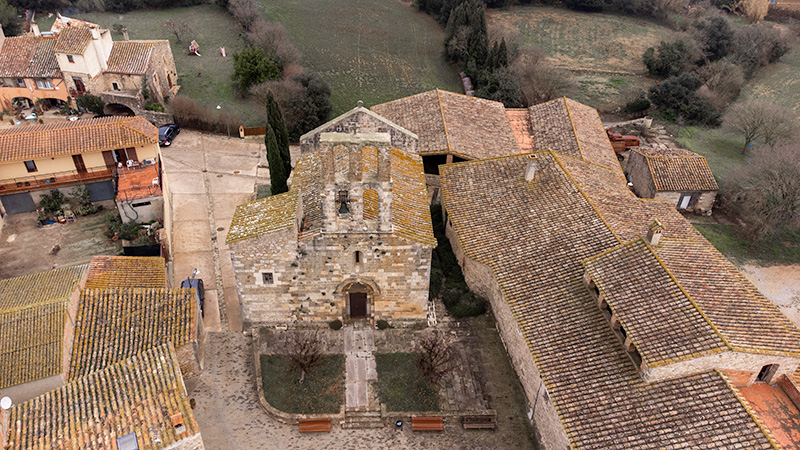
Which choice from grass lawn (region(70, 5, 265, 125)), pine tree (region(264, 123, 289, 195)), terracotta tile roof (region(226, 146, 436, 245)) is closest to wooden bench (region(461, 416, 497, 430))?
terracotta tile roof (region(226, 146, 436, 245))

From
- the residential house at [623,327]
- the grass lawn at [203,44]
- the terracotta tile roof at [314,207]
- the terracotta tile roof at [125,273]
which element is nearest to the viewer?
the residential house at [623,327]

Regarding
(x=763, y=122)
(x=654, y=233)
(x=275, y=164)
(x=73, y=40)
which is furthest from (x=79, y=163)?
(x=763, y=122)

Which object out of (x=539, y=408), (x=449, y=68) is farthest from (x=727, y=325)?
(x=449, y=68)

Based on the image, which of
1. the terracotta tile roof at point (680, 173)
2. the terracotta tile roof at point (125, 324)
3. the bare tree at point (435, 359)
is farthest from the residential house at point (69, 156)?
the terracotta tile roof at point (680, 173)

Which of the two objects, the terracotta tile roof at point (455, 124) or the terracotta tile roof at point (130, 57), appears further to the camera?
the terracotta tile roof at point (130, 57)

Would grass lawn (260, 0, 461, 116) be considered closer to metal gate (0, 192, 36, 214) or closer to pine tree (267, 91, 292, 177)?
pine tree (267, 91, 292, 177)

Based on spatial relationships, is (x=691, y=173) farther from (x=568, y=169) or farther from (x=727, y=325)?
(x=727, y=325)

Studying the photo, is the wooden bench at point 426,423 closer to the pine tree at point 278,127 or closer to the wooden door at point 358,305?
the wooden door at point 358,305
